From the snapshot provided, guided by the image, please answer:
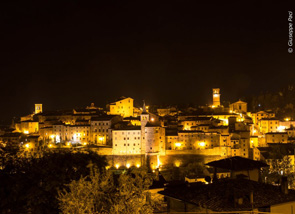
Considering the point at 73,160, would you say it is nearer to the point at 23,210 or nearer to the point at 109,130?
the point at 23,210

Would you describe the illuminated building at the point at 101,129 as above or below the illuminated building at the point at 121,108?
below

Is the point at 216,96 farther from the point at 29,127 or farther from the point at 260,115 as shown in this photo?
the point at 29,127

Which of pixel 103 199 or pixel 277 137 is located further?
pixel 277 137

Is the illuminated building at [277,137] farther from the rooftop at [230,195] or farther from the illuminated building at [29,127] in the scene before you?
the rooftop at [230,195]

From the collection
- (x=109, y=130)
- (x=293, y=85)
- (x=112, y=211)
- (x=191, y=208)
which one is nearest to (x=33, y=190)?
(x=112, y=211)

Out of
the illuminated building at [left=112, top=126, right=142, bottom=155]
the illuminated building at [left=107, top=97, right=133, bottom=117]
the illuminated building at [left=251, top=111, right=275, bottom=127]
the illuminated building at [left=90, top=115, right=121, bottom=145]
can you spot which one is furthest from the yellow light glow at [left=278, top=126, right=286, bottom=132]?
the illuminated building at [left=90, top=115, right=121, bottom=145]

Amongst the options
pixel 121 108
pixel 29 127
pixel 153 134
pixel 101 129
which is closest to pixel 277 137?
pixel 153 134

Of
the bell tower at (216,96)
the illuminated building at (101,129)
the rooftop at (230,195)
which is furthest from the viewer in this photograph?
the bell tower at (216,96)

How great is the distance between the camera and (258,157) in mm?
48094

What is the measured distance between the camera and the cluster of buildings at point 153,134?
4591cm

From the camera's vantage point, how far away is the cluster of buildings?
151 feet

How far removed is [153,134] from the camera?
150 feet

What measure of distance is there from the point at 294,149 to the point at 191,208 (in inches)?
1589

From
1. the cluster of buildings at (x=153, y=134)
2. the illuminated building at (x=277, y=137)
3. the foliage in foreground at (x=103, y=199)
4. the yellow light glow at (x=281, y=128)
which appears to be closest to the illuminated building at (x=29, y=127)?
the cluster of buildings at (x=153, y=134)
